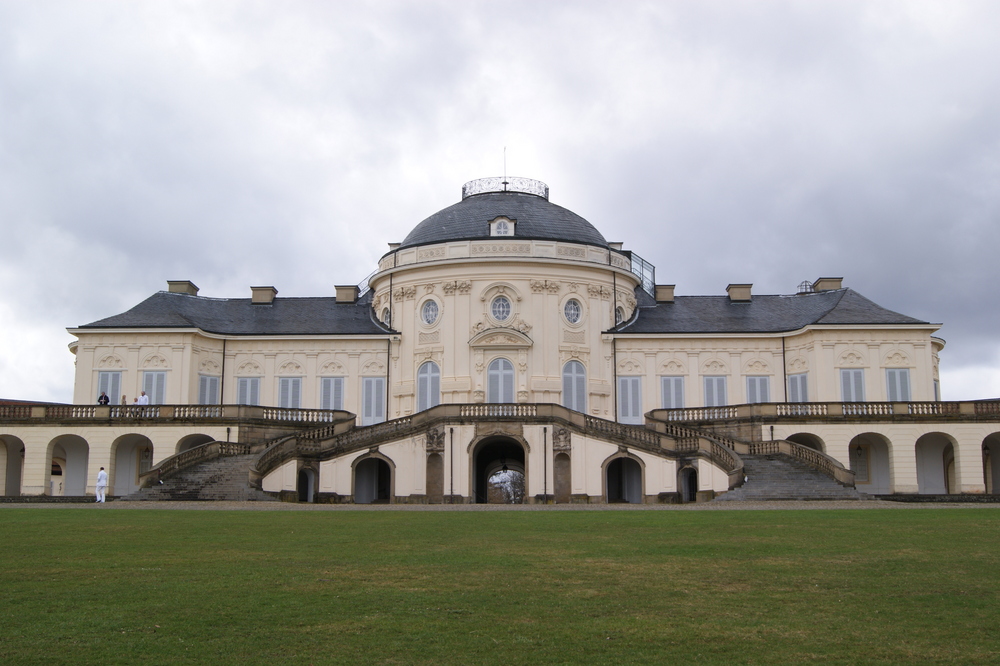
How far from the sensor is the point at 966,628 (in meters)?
9.74

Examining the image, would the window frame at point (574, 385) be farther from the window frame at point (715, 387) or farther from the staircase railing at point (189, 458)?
the staircase railing at point (189, 458)

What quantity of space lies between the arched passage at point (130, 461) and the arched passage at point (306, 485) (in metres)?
8.61

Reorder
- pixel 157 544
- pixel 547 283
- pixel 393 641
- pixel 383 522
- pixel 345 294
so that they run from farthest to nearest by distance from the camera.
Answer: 1. pixel 345 294
2. pixel 547 283
3. pixel 383 522
4. pixel 157 544
5. pixel 393 641

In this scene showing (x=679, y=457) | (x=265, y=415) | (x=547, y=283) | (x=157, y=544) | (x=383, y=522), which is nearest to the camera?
(x=157, y=544)

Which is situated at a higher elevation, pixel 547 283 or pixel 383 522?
pixel 547 283

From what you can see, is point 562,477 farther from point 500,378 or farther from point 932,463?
point 932,463

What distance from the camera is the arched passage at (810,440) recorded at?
45763 millimetres

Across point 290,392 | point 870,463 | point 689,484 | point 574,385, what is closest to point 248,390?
point 290,392

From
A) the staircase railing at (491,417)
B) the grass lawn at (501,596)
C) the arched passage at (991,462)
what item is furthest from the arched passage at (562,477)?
the grass lawn at (501,596)

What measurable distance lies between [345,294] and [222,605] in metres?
48.2

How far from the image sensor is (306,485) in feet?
146

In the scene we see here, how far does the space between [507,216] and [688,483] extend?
16.9 m

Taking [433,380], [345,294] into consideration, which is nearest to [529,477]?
[433,380]

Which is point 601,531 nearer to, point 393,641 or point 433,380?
point 393,641
